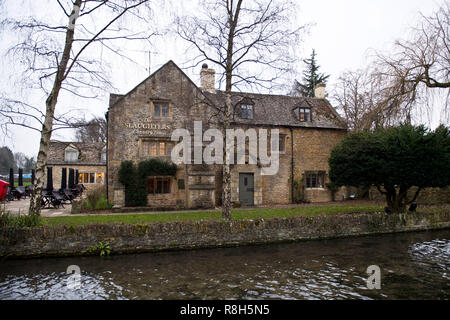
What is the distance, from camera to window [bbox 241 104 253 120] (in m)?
21.7

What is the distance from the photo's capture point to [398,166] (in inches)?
536

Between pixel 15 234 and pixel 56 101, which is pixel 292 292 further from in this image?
pixel 56 101

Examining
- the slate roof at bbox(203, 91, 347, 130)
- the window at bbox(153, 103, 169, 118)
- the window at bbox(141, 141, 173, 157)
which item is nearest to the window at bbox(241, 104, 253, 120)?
the slate roof at bbox(203, 91, 347, 130)

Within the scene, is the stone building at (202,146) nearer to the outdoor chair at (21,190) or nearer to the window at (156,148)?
the window at (156,148)

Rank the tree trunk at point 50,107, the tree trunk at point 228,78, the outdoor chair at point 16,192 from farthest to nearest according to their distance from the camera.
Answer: the outdoor chair at point 16,192 → the tree trunk at point 228,78 → the tree trunk at point 50,107

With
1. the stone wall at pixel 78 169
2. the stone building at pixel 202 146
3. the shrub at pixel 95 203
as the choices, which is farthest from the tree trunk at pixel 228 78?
the stone wall at pixel 78 169

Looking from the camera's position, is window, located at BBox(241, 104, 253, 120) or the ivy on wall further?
window, located at BBox(241, 104, 253, 120)

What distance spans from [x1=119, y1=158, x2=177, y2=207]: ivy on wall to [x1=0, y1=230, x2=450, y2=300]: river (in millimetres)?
8198

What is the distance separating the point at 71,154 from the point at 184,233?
1259 inches

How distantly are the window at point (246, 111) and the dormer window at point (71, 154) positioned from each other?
84.1ft

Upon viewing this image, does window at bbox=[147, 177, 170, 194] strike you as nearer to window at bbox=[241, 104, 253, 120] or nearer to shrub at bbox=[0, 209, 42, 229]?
window at bbox=[241, 104, 253, 120]

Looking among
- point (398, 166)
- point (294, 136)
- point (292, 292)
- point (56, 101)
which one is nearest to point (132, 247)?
point (292, 292)

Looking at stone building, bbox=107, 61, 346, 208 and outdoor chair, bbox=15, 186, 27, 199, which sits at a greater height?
stone building, bbox=107, 61, 346, 208

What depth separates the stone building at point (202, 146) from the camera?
18.1 meters
